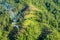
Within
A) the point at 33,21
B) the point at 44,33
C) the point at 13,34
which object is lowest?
the point at 44,33

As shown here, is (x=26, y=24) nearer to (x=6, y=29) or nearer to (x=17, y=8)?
(x=6, y=29)

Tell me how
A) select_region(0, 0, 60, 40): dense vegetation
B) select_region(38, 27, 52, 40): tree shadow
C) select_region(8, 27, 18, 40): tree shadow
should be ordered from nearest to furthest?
1. select_region(8, 27, 18, 40): tree shadow
2. select_region(0, 0, 60, 40): dense vegetation
3. select_region(38, 27, 52, 40): tree shadow

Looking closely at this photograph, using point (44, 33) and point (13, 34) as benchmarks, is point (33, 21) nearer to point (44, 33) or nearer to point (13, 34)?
point (44, 33)

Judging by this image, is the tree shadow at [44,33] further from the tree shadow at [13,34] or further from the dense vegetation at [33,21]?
the tree shadow at [13,34]

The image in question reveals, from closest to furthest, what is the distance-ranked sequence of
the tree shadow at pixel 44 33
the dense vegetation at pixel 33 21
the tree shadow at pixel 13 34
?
the tree shadow at pixel 13 34 → the dense vegetation at pixel 33 21 → the tree shadow at pixel 44 33

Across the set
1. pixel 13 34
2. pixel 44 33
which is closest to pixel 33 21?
pixel 44 33

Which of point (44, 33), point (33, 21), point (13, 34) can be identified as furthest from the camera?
point (33, 21)

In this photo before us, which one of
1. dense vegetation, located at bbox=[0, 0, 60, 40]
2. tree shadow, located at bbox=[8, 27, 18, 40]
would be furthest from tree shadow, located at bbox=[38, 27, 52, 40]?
tree shadow, located at bbox=[8, 27, 18, 40]

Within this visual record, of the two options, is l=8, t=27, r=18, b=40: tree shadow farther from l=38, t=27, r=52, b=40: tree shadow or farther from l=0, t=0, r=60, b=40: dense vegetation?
l=38, t=27, r=52, b=40: tree shadow

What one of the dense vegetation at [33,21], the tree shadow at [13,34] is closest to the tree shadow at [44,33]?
the dense vegetation at [33,21]
